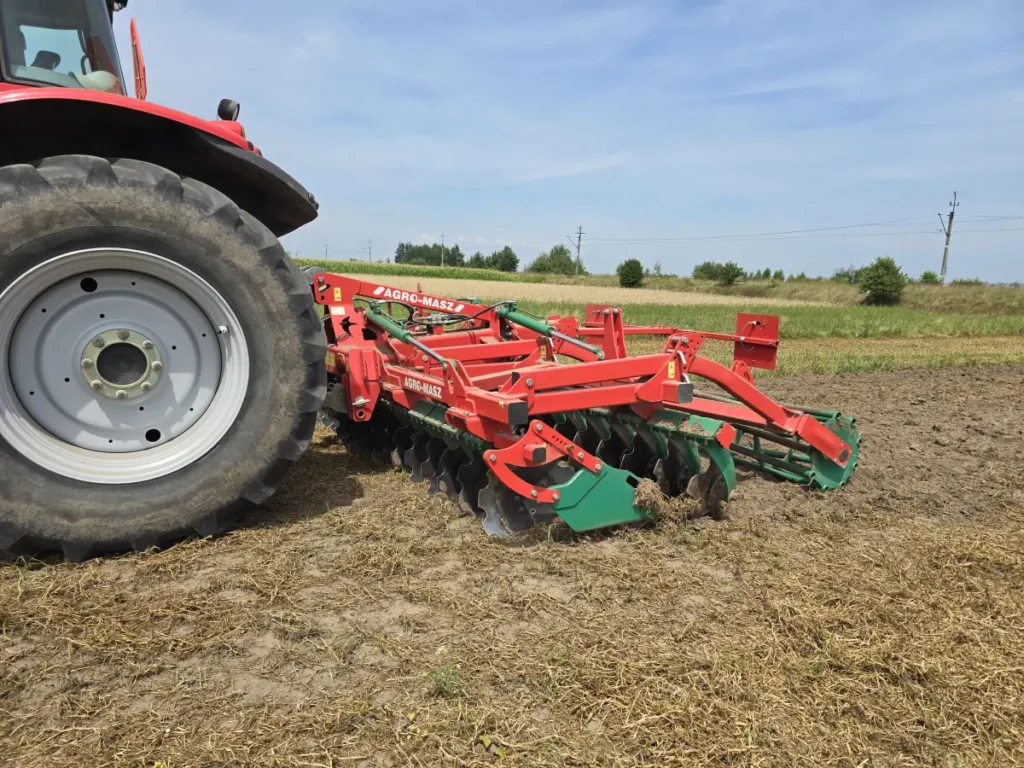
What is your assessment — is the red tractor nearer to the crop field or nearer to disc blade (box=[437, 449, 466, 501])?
the crop field

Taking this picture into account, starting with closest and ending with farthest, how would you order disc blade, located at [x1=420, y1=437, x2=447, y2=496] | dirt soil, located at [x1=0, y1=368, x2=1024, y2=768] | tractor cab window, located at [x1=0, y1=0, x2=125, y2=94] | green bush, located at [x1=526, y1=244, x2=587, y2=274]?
dirt soil, located at [x1=0, y1=368, x2=1024, y2=768] < tractor cab window, located at [x1=0, y1=0, x2=125, y2=94] < disc blade, located at [x1=420, y1=437, x2=447, y2=496] < green bush, located at [x1=526, y1=244, x2=587, y2=274]

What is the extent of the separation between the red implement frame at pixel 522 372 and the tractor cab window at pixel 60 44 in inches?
66.2

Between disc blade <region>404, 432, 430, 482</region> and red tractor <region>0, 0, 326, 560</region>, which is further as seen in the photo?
disc blade <region>404, 432, 430, 482</region>

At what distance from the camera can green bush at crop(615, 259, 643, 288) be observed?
147 ft

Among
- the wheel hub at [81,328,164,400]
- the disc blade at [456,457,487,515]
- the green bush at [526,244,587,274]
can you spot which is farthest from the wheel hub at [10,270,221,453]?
Result: the green bush at [526,244,587,274]

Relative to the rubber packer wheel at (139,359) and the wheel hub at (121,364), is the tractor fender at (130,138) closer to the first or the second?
the rubber packer wheel at (139,359)

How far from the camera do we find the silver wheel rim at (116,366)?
2.58m

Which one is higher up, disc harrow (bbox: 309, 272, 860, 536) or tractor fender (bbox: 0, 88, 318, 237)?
tractor fender (bbox: 0, 88, 318, 237)

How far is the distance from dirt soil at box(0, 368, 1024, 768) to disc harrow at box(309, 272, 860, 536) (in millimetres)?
218

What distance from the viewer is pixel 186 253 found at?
2682mm

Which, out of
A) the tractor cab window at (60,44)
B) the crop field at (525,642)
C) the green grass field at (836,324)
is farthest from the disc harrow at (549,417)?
the green grass field at (836,324)

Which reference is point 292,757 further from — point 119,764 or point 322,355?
point 322,355

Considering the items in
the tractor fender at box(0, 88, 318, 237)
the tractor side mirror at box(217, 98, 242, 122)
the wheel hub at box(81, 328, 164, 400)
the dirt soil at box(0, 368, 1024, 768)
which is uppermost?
the tractor side mirror at box(217, 98, 242, 122)

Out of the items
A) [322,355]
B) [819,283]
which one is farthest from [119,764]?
[819,283]
